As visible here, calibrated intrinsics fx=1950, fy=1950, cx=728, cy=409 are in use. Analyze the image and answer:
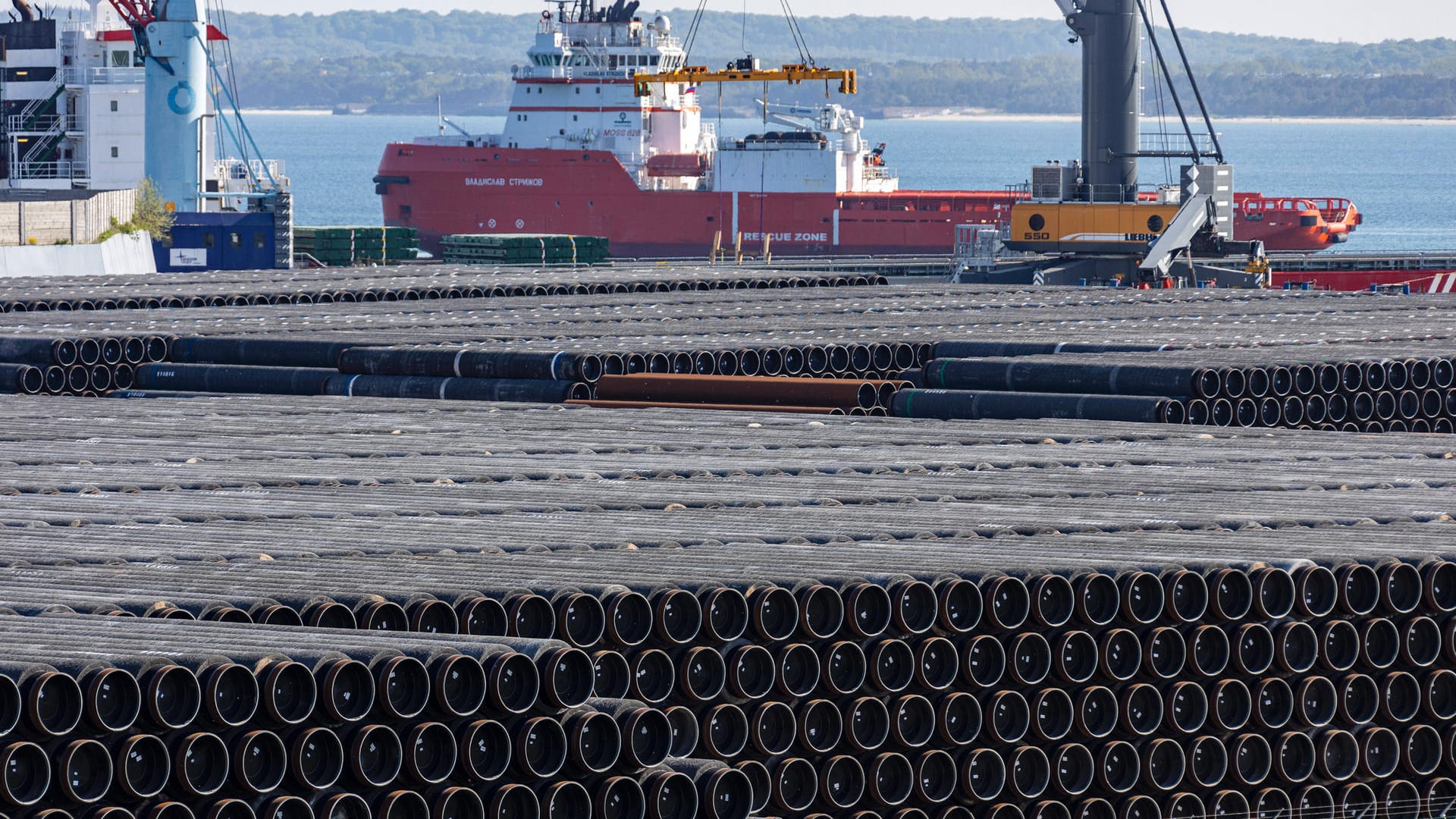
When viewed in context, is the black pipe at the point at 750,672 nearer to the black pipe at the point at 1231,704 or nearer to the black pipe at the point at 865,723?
the black pipe at the point at 865,723

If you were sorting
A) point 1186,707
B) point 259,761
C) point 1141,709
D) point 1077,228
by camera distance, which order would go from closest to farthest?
point 259,761 < point 1141,709 < point 1186,707 < point 1077,228

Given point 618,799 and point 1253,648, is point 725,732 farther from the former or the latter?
point 1253,648

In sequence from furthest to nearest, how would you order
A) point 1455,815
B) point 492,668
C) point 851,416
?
point 851,416 < point 1455,815 < point 492,668

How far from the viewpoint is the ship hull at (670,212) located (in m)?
81.2

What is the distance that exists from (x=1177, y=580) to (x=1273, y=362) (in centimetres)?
1262

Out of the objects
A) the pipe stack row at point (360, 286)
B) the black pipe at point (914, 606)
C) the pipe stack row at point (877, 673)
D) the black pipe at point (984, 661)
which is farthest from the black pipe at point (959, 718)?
the pipe stack row at point (360, 286)

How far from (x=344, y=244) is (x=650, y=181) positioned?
75.6 feet

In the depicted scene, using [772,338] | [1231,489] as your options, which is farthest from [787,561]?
[772,338]

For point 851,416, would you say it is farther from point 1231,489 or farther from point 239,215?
point 239,215

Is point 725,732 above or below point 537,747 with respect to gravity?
below

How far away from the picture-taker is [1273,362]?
24844 millimetres

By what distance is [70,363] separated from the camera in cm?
2866

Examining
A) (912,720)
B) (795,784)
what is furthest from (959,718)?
(795,784)

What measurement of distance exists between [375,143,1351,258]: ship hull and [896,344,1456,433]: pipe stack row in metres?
54.5
